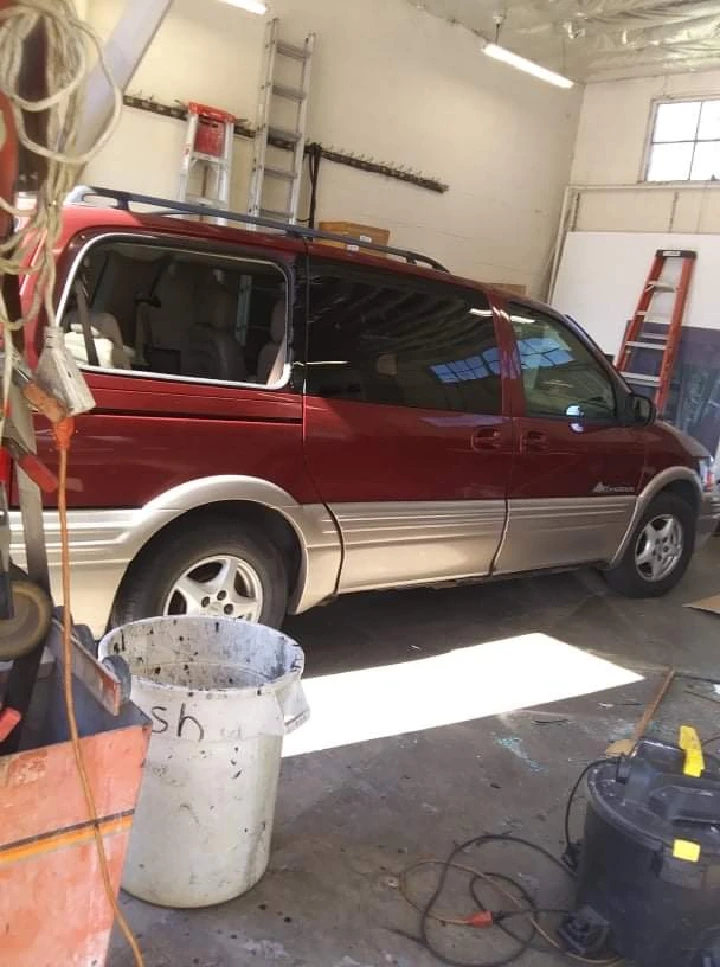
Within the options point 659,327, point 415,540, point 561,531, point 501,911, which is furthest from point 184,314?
point 659,327

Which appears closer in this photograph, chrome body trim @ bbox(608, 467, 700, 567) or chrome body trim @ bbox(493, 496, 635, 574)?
chrome body trim @ bbox(493, 496, 635, 574)

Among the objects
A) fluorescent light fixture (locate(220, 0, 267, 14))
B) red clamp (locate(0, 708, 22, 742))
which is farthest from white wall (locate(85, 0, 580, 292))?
red clamp (locate(0, 708, 22, 742))

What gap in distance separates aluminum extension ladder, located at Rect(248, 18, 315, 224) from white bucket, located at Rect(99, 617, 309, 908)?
6068 millimetres

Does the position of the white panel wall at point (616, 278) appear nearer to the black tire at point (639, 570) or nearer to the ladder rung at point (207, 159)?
the black tire at point (639, 570)

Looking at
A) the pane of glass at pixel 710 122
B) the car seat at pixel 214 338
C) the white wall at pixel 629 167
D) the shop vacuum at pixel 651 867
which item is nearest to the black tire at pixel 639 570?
the car seat at pixel 214 338

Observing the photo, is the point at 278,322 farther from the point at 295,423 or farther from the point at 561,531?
the point at 561,531

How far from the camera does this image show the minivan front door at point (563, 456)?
433cm

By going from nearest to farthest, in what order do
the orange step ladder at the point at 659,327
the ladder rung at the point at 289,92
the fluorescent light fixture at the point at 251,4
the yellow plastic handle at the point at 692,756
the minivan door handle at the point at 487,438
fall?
1. the yellow plastic handle at the point at 692,756
2. the minivan door handle at the point at 487,438
3. the fluorescent light fixture at the point at 251,4
4. the ladder rung at the point at 289,92
5. the orange step ladder at the point at 659,327

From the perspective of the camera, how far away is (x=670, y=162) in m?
9.98

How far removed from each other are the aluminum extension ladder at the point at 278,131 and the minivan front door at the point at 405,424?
4.06 meters

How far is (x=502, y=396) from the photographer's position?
13.7 ft

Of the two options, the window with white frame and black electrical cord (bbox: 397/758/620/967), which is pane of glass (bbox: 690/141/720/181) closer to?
the window with white frame

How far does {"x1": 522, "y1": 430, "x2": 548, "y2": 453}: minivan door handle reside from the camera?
4.27 metres

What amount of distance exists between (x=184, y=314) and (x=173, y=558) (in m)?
1.09
